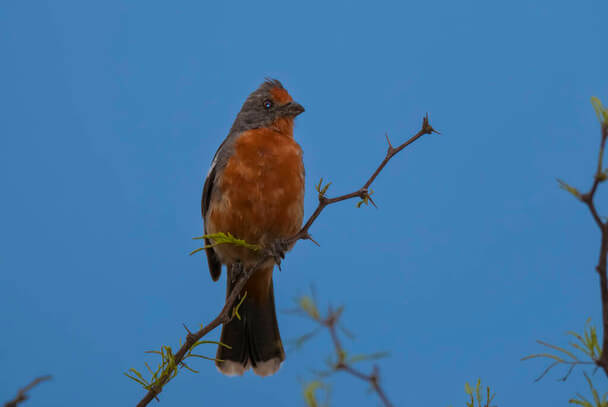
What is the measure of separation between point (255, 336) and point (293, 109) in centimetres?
142

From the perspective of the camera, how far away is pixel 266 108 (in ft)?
13.0

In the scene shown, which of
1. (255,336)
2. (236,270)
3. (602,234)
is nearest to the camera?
(602,234)

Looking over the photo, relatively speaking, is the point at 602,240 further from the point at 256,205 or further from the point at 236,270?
the point at 236,270

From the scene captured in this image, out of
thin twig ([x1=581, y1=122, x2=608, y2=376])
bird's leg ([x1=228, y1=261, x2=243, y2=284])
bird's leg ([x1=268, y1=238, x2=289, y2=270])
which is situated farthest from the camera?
bird's leg ([x1=228, y1=261, x2=243, y2=284])

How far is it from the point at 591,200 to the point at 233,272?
2813 mm

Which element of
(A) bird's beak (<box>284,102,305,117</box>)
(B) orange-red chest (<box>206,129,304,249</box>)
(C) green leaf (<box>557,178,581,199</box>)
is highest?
(A) bird's beak (<box>284,102,305,117</box>)

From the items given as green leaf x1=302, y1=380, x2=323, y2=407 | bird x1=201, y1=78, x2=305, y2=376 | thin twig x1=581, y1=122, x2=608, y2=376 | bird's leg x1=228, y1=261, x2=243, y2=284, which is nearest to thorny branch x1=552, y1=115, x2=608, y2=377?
thin twig x1=581, y1=122, x2=608, y2=376

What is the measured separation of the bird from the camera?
341cm

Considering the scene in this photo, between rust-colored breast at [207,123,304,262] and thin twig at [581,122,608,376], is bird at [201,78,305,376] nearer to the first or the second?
rust-colored breast at [207,123,304,262]

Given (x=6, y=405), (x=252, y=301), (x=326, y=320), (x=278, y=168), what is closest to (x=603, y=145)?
(x=326, y=320)

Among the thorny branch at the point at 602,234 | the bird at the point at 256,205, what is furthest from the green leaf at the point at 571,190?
the bird at the point at 256,205

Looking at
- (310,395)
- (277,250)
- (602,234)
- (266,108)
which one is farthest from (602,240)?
(266,108)

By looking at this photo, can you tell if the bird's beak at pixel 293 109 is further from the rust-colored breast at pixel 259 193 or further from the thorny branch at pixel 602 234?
the thorny branch at pixel 602 234

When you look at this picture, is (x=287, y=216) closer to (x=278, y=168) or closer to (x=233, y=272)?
(x=278, y=168)
